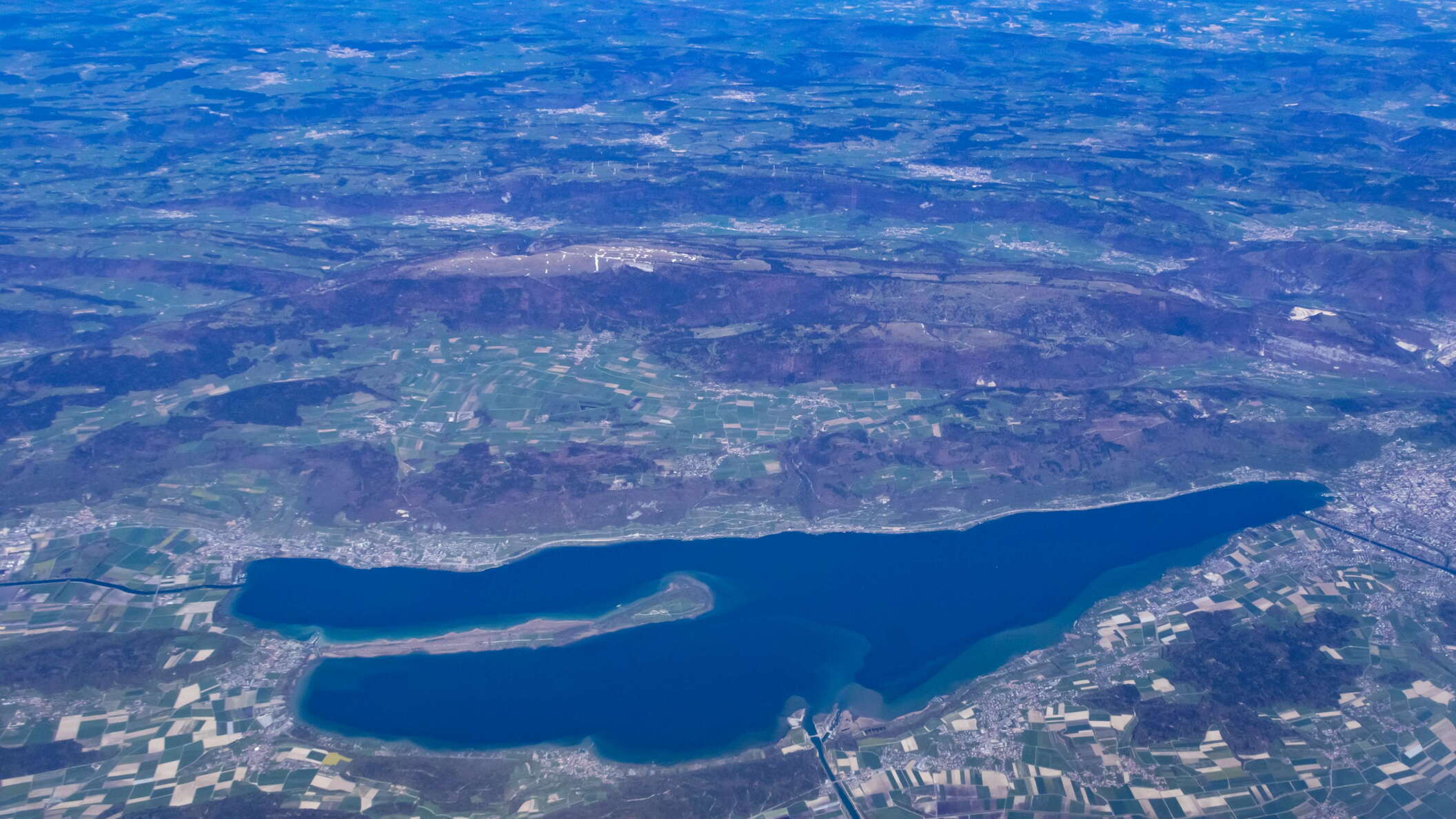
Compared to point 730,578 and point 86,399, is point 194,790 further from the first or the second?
point 86,399

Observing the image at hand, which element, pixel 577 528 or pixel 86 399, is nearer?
pixel 577 528

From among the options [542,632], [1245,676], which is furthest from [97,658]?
[1245,676]

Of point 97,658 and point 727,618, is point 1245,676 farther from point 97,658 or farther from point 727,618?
point 97,658

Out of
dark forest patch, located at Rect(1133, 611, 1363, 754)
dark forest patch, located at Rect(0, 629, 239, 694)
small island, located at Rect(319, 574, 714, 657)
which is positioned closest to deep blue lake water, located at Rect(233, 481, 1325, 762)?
small island, located at Rect(319, 574, 714, 657)

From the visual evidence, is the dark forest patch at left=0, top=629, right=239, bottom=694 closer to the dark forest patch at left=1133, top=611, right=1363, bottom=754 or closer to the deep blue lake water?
the deep blue lake water

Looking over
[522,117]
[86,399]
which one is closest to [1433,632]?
[86,399]

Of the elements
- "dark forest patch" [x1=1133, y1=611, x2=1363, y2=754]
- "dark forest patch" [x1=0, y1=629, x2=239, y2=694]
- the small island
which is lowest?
the small island
